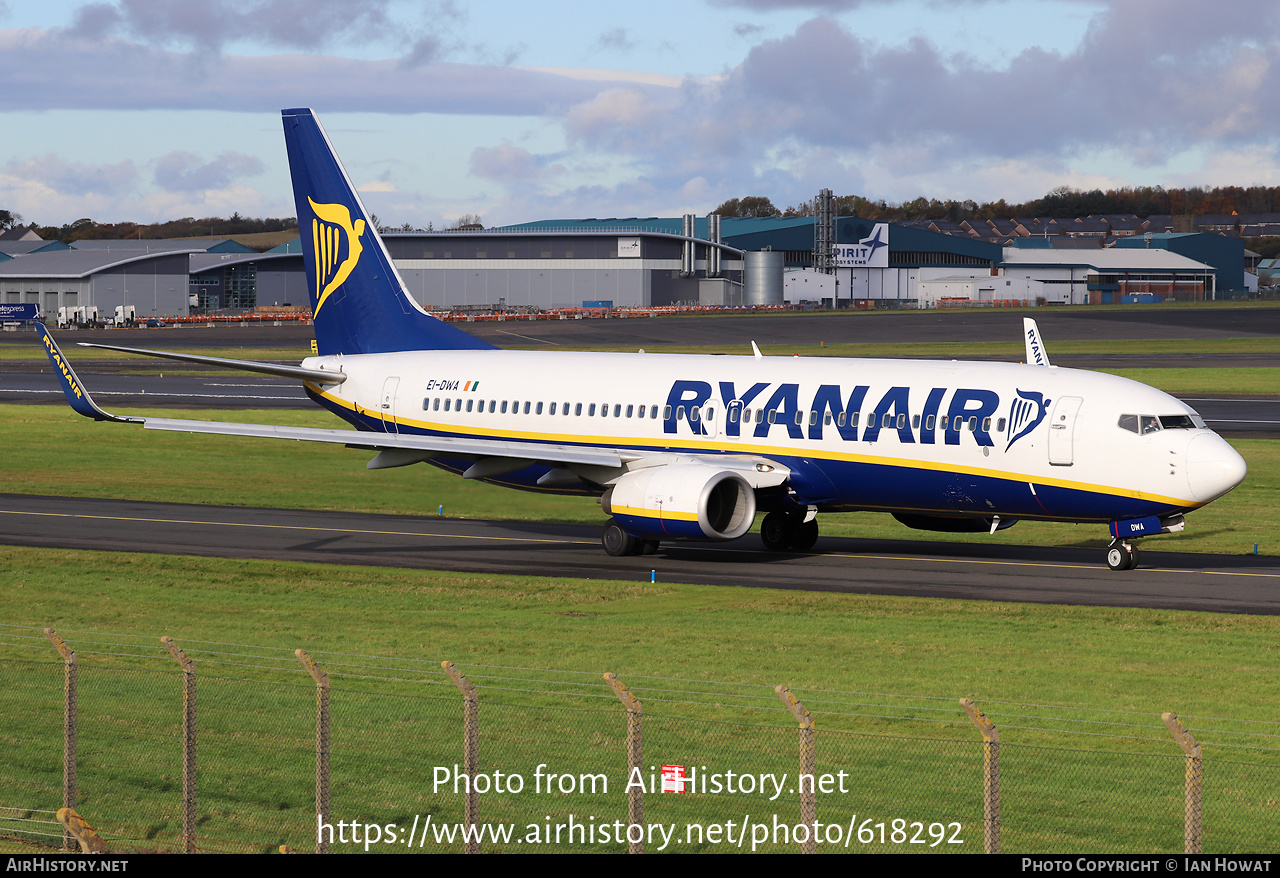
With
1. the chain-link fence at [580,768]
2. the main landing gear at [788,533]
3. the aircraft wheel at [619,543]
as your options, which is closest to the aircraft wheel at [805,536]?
the main landing gear at [788,533]

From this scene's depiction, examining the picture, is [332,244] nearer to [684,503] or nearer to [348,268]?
[348,268]

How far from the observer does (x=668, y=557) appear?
124 feet

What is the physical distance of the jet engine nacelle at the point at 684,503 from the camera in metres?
34.3

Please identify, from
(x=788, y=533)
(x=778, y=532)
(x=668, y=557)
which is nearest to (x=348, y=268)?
(x=668, y=557)

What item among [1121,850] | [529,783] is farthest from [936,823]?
[529,783]

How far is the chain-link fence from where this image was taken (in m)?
15.7

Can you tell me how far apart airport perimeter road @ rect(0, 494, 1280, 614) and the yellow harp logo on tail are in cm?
689

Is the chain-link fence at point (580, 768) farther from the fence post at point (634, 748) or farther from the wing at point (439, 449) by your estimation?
the wing at point (439, 449)

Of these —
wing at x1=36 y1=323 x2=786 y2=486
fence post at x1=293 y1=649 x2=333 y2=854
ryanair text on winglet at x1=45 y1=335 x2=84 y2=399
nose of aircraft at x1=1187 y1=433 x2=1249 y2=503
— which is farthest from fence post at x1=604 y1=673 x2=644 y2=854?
ryanair text on winglet at x1=45 y1=335 x2=84 y2=399

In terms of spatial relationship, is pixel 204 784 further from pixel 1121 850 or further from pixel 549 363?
pixel 549 363

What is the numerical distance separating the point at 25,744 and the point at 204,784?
3.41 m

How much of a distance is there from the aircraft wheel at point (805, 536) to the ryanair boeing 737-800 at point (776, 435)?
6 cm

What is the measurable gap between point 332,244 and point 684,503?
53.2ft

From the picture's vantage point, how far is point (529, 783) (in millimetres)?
17766
